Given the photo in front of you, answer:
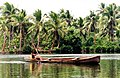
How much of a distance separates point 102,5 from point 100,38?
22.0 feet

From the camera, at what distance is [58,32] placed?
A: 64562mm

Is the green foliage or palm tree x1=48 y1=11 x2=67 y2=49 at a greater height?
palm tree x1=48 y1=11 x2=67 y2=49

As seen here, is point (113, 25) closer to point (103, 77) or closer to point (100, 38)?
point (100, 38)

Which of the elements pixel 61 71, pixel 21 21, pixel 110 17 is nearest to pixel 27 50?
pixel 21 21

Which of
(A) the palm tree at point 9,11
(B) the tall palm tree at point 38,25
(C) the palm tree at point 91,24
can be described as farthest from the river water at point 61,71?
(C) the palm tree at point 91,24

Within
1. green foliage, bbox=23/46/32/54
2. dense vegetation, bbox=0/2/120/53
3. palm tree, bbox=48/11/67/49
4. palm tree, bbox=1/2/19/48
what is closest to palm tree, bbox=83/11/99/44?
dense vegetation, bbox=0/2/120/53

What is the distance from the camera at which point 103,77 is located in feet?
65.9

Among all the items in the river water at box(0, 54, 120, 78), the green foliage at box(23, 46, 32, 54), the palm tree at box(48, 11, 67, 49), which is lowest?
the river water at box(0, 54, 120, 78)

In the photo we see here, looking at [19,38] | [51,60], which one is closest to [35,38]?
[19,38]

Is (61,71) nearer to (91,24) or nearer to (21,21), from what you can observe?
(21,21)

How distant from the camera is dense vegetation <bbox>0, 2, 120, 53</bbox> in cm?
6456

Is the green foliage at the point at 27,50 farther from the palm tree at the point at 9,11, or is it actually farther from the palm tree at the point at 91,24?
the palm tree at the point at 91,24

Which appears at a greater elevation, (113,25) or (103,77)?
(113,25)

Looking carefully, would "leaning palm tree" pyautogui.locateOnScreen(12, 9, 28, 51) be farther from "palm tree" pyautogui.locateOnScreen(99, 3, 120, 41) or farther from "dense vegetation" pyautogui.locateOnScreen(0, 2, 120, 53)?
"palm tree" pyautogui.locateOnScreen(99, 3, 120, 41)
